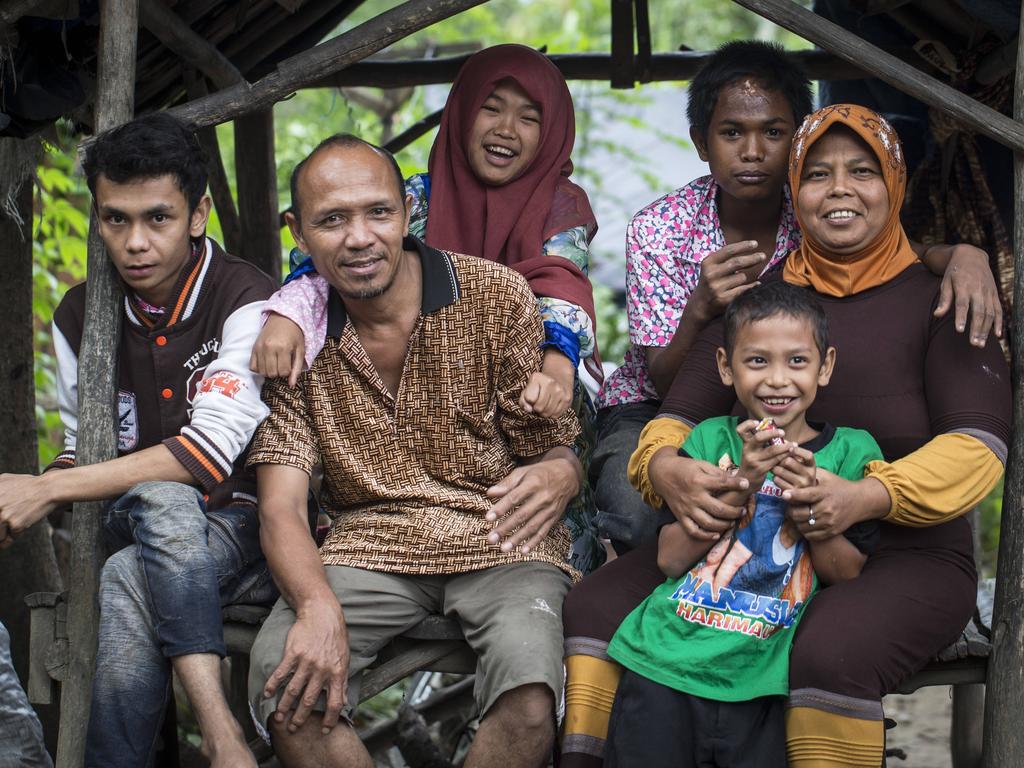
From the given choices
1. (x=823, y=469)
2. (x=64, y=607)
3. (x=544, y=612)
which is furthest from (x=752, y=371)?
(x=64, y=607)

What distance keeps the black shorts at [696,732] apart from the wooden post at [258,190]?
3.06 metres

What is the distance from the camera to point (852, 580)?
308 centimetres

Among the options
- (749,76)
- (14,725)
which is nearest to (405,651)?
(14,725)

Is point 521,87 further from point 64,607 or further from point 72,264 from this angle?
point 72,264

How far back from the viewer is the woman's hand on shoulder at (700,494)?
119 inches

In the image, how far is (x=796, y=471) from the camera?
2879 millimetres

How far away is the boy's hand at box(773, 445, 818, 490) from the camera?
2865mm

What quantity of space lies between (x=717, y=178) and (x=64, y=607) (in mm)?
2346

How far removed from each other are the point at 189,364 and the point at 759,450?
1.67 metres

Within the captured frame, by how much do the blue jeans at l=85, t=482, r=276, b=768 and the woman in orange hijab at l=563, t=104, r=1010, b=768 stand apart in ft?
3.17

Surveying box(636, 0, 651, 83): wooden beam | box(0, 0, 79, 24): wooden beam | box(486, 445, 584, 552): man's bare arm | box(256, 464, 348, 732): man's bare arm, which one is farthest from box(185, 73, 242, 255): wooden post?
box(486, 445, 584, 552): man's bare arm

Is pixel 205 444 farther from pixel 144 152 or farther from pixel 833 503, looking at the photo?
pixel 833 503

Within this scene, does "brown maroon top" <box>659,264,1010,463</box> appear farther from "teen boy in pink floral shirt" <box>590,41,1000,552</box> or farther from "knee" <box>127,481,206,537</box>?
"knee" <box>127,481,206,537</box>

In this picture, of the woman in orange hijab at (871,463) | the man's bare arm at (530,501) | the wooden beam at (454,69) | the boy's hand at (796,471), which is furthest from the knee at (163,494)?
the wooden beam at (454,69)
